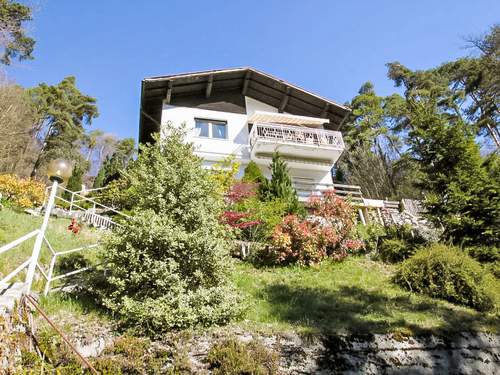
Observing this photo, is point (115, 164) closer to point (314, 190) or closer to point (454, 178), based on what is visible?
point (314, 190)

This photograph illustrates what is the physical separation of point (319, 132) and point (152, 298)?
1646 cm

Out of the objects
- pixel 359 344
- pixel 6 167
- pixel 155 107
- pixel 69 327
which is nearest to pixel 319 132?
pixel 155 107

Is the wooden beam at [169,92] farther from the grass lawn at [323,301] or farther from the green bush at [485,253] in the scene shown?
the green bush at [485,253]

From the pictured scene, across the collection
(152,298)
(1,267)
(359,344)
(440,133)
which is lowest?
(359,344)

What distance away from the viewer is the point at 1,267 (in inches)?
277

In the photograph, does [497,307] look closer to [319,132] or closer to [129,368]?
[129,368]

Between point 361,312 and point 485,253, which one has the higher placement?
point 485,253

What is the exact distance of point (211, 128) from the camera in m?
20.1

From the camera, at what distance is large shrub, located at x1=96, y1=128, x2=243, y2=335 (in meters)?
5.60

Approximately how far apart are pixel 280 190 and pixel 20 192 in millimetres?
14157

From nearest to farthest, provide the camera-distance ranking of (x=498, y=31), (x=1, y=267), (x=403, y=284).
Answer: (x=1, y=267) → (x=403, y=284) → (x=498, y=31)

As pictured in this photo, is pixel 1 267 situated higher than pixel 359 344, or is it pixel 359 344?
pixel 1 267

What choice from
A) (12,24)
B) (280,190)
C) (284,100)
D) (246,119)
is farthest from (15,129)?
(280,190)

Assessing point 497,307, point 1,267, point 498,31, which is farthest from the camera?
point 498,31
